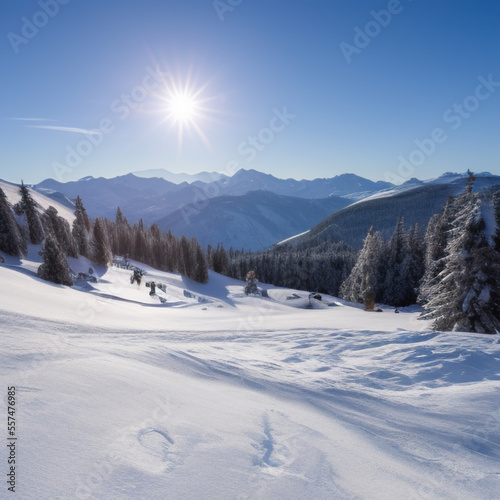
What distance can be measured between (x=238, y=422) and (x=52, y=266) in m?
20.8

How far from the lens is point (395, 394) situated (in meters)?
6.11

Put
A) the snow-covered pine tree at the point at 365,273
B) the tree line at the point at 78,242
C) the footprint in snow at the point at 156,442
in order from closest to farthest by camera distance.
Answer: the footprint in snow at the point at 156,442
the tree line at the point at 78,242
the snow-covered pine tree at the point at 365,273

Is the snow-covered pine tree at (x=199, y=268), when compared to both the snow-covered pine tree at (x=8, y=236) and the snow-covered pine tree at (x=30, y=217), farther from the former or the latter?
the snow-covered pine tree at (x=8, y=236)

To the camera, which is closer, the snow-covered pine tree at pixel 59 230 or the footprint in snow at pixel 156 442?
the footprint in snow at pixel 156 442

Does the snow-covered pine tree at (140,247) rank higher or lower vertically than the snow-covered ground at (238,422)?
higher

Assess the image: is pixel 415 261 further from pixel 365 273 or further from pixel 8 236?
pixel 8 236

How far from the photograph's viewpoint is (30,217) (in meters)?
30.2

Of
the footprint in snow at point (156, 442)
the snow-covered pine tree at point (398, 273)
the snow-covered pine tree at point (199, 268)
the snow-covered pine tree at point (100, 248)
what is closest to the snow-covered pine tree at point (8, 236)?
the snow-covered pine tree at point (100, 248)

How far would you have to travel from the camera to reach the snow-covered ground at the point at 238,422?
264cm

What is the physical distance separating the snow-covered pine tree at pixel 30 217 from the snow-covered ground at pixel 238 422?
93.3ft

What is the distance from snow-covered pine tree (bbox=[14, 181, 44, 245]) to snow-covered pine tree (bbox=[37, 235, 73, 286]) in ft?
40.8

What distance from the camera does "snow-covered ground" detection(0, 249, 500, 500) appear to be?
2.64 meters

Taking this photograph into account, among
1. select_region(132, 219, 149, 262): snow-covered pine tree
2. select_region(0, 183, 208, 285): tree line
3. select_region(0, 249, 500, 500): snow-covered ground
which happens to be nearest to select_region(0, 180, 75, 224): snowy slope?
select_region(0, 183, 208, 285): tree line

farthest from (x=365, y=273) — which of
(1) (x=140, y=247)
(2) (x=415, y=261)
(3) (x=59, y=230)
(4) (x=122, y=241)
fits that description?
(4) (x=122, y=241)
